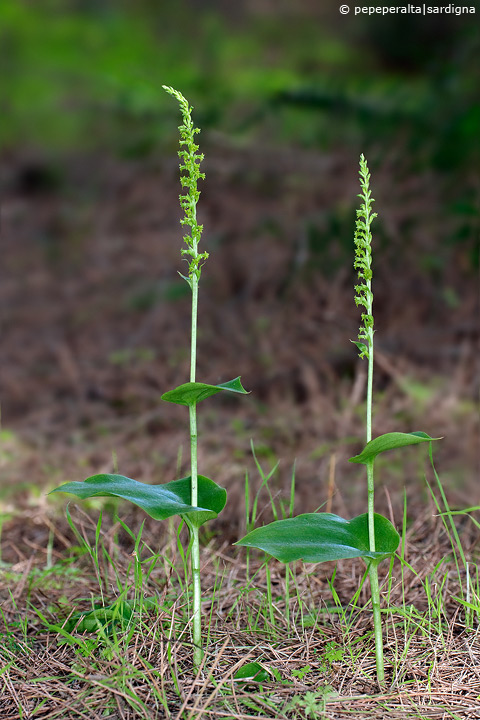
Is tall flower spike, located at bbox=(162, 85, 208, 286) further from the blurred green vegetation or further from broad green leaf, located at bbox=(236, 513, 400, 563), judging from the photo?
the blurred green vegetation

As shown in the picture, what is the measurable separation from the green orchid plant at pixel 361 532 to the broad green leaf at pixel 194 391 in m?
0.26

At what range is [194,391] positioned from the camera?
1.33 meters

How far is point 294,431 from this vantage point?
322 cm

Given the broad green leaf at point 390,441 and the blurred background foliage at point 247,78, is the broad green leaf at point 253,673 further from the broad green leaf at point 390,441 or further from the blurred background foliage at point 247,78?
the blurred background foliage at point 247,78

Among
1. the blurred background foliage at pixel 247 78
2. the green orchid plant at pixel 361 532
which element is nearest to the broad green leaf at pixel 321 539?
the green orchid plant at pixel 361 532

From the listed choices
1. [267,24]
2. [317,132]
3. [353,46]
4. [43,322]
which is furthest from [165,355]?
[267,24]

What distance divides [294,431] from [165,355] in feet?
4.72

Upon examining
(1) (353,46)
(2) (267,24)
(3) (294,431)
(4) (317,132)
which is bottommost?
(3) (294,431)

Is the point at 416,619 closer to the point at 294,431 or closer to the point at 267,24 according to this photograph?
the point at 294,431

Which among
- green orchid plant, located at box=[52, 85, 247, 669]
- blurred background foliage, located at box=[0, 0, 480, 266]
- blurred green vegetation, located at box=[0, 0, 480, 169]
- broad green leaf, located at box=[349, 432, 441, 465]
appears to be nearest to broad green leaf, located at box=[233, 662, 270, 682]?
green orchid plant, located at box=[52, 85, 247, 669]

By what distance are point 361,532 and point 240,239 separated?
4.00 metres

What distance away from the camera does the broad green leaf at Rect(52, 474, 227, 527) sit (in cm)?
124

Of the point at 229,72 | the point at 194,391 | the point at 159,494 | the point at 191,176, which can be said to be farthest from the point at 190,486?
the point at 229,72

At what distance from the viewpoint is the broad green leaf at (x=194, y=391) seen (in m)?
1.26
